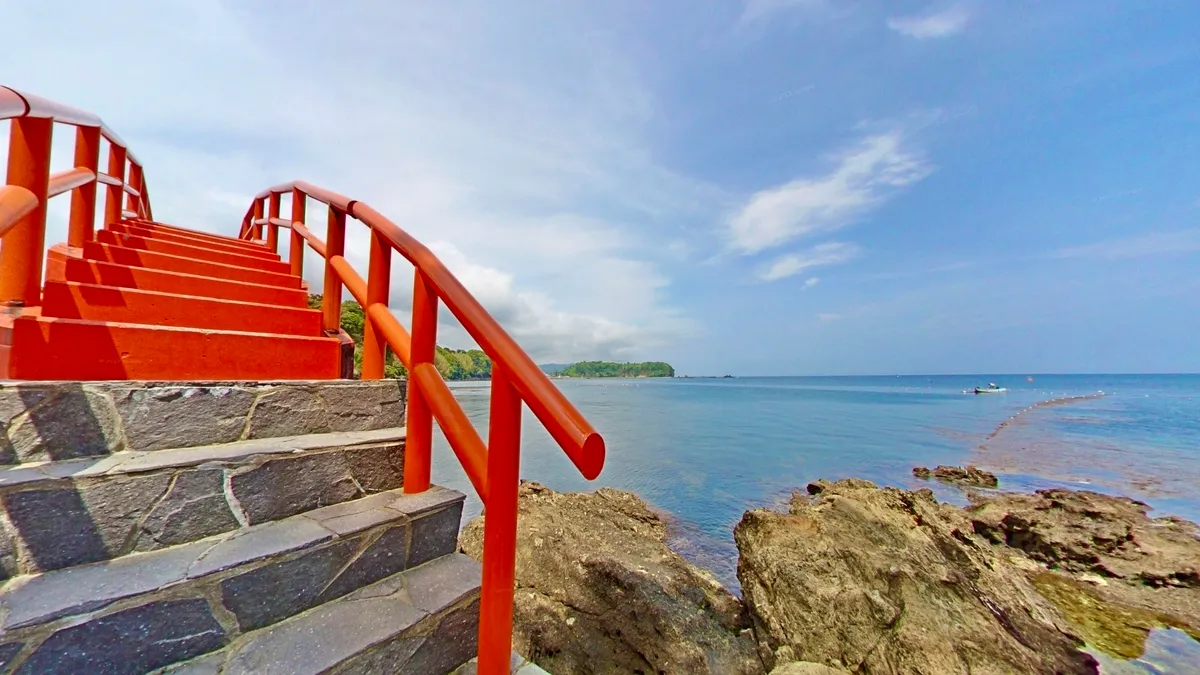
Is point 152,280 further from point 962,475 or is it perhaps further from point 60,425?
point 962,475

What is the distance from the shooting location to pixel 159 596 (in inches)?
49.9

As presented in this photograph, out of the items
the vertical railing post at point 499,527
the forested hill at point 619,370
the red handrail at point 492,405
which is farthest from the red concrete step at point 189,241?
the forested hill at point 619,370

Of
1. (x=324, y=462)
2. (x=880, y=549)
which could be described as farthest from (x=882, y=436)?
(x=324, y=462)

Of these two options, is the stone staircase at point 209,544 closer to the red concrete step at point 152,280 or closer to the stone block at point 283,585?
the stone block at point 283,585

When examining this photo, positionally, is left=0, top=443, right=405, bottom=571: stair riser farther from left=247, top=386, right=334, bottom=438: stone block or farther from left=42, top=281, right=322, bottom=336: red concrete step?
left=42, top=281, right=322, bottom=336: red concrete step

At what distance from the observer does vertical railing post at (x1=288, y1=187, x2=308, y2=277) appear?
162 inches

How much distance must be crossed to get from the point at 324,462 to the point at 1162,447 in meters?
28.7

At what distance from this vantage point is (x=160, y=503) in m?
1.51

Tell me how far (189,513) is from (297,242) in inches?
136

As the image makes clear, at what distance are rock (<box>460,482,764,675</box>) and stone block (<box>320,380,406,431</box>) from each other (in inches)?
95.8

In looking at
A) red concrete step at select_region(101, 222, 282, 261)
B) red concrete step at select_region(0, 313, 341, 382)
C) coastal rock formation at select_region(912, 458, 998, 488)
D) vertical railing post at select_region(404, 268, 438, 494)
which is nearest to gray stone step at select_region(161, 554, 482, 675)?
vertical railing post at select_region(404, 268, 438, 494)

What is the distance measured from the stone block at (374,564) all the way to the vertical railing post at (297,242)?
11.6ft

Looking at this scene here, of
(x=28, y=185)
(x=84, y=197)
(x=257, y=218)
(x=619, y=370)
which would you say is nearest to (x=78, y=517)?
(x=28, y=185)

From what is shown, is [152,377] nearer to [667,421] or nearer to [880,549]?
[880,549]
